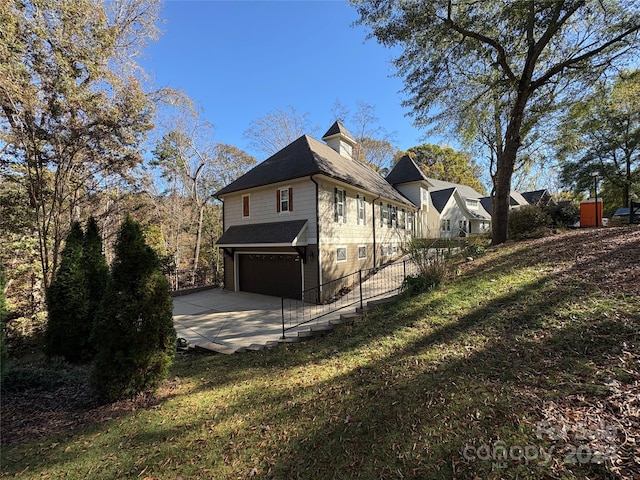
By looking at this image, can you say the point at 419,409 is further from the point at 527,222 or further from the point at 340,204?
the point at 527,222

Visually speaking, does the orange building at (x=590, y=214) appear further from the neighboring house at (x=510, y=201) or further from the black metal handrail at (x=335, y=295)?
the neighboring house at (x=510, y=201)

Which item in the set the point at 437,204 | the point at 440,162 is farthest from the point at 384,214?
the point at 440,162

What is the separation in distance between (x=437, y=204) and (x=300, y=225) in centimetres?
1960

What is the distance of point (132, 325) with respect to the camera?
425 cm

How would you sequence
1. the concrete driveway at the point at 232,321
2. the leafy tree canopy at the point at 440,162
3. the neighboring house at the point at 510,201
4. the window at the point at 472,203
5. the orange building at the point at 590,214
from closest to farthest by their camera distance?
the concrete driveway at the point at 232,321 < the orange building at the point at 590,214 < the window at the point at 472,203 < the neighboring house at the point at 510,201 < the leafy tree canopy at the point at 440,162

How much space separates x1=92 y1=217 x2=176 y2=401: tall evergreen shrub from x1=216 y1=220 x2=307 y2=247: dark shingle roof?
6.39m

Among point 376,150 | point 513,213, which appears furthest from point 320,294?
point 376,150

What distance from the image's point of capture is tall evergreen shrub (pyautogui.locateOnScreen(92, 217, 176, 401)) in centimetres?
411

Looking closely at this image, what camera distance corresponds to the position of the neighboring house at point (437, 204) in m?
20.9

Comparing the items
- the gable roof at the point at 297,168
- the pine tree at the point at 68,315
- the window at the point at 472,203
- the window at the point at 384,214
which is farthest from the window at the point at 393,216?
the window at the point at 472,203

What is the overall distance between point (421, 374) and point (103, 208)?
15818 millimetres

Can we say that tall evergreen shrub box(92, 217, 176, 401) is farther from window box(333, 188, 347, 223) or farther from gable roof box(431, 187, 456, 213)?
gable roof box(431, 187, 456, 213)

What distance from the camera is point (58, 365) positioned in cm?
539

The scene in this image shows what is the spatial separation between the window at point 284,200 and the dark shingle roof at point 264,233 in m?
0.65
